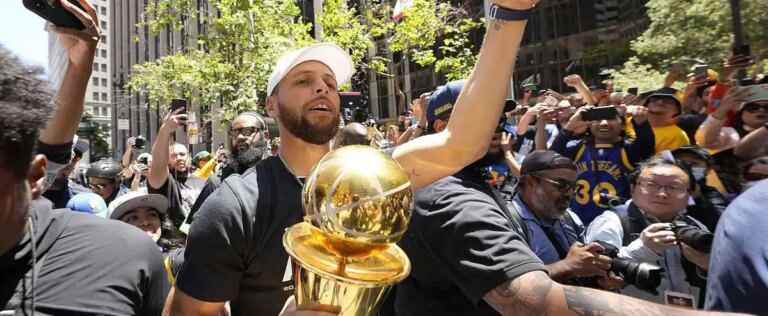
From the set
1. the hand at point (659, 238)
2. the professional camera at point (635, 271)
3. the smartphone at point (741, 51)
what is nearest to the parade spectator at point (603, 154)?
the smartphone at point (741, 51)

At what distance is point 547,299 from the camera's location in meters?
1.64

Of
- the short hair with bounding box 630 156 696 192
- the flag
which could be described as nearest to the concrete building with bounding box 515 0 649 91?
the flag

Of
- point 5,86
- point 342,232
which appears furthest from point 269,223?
point 5,86

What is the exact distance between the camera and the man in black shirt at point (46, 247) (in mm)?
1253

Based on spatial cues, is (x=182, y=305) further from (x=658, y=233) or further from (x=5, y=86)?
(x=658, y=233)

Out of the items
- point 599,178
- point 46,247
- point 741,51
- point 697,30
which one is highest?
point 697,30

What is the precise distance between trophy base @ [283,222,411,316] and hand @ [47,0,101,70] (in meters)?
1.54

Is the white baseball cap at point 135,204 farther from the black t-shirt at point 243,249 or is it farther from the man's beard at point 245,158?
the black t-shirt at point 243,249

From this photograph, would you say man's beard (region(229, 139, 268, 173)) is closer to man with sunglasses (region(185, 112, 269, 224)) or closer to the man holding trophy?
man with sunglasses (region(185, 112, 269, 224))

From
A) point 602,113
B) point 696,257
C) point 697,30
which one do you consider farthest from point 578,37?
→ point 696,257

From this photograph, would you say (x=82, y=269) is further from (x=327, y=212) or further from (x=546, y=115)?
(x=546, y=115)

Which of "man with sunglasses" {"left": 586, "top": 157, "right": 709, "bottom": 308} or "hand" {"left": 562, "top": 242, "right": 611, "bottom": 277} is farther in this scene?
"man with sunglasses" {"left": 586, "top": 157, "right": 709, "bottom": 308}

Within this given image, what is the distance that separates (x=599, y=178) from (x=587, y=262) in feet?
8.58

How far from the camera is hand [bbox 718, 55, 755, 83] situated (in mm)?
4953
